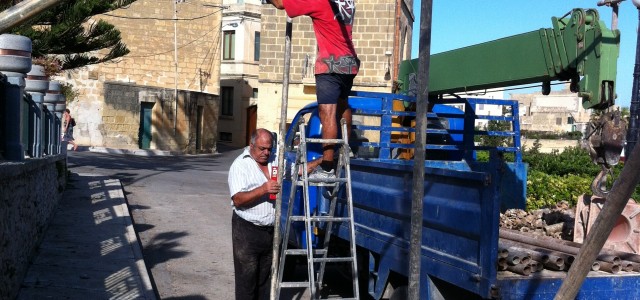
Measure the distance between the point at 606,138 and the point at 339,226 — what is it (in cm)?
223

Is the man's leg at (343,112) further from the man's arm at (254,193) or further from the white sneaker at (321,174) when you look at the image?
the man's arm at (254,193)

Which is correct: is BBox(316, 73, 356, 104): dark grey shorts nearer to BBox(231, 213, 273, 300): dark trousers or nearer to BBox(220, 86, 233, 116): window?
BBox(231, 213, 273, 300): dark trousers

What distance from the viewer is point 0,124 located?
26.8ft

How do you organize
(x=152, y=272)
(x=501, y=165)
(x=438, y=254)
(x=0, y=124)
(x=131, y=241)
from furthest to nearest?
(x=131, y=241), (x=152, y=272), (x=0, y=124), (x=438, y=254), (x=501, y=165)

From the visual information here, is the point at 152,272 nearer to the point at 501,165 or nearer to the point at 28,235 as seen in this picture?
the point at 28,235

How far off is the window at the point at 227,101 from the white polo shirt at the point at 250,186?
1574 inches

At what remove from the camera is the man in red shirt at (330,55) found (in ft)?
19.8

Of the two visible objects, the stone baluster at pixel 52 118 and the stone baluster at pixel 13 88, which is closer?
the stone baluster at pixel 13 88

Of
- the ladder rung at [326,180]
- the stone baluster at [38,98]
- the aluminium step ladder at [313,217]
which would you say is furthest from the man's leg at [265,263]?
the stone baluster at [38,98]

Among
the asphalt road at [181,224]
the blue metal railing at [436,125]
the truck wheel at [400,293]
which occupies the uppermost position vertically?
the blue metal railing at [436,125]

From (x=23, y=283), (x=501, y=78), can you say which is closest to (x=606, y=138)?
(x=501, y=78)

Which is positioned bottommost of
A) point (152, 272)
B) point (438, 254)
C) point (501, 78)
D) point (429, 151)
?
point (152, 272)

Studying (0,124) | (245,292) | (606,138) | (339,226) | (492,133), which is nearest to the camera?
(606,138)

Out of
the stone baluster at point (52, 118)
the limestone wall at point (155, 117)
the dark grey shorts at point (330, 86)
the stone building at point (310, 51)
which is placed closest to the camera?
the dark grey shorts at point (330, 86)
